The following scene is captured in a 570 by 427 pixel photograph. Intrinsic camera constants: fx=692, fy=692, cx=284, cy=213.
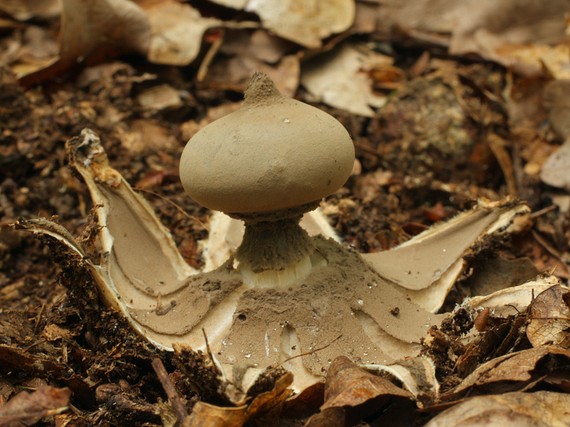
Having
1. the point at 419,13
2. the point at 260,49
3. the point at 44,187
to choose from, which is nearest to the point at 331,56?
the point at 260,49

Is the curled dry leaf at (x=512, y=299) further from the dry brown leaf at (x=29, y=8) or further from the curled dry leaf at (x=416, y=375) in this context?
the dry brown leaf at (x=29, y=8)

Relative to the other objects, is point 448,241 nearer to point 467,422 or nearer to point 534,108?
point 467,422

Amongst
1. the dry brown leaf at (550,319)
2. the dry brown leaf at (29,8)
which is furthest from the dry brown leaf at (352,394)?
the dry brown leaf at (29,8)

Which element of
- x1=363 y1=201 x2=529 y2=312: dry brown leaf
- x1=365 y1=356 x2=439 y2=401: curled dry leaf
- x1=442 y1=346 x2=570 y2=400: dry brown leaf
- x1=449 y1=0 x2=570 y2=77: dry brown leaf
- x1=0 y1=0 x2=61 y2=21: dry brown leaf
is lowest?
x1=0 y1=0 x2=61 y2=21: dry brown leaf

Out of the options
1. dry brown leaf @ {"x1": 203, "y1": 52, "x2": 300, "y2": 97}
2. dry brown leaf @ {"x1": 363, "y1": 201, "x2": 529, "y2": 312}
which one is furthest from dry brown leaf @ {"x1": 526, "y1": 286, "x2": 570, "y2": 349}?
dry brown leaf @ {"x1": 203, "y1": 52, "x2": 300, "y2": 97}

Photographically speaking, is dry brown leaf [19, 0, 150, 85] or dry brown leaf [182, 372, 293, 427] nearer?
dry brown leaf [182, 372, 293, 427]

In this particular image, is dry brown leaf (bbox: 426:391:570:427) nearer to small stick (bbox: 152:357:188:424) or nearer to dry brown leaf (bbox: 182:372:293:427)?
dry brown leaf (bbox: 182:372:293:427)

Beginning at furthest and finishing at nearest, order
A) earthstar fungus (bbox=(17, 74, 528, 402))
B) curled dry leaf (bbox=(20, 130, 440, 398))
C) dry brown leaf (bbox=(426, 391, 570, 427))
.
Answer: curled dry leaf (bbox=(20, 130, 440, 398))
earthstar fungus (bbox=(17, 74, 528, 402))
dry brown leaf (bbox=(426, 391, 570, 427))
